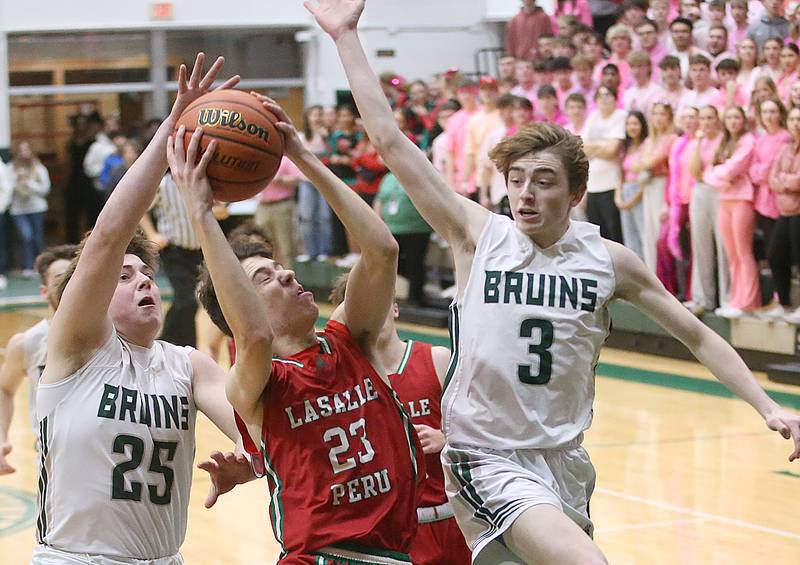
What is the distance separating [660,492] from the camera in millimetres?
7445

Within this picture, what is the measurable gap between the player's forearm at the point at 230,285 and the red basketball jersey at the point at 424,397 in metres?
1.22

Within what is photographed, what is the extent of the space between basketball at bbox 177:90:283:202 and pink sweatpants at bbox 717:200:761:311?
7.74 meters

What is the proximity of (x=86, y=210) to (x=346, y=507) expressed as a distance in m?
17.3

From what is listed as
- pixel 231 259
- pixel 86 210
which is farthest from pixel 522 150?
pixel 86 210

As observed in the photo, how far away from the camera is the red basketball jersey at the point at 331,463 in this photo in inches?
137

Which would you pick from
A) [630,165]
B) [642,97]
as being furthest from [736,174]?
[642,97]

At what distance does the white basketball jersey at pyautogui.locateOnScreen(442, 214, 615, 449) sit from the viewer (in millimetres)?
4027

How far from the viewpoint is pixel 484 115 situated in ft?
44.4

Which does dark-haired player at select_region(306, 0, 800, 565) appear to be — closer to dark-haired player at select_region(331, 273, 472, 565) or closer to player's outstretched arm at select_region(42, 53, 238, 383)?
dark-haired player at select_region(331, 273, 472, 565)

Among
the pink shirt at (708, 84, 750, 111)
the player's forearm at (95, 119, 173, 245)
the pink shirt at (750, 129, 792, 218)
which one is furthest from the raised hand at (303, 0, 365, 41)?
the pink shirt at (708, 84, 750, 111)

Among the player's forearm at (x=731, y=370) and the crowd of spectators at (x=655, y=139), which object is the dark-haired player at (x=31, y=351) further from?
the crowd of spectators at (x=655, y=139)

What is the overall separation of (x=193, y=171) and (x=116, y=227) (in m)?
0.30

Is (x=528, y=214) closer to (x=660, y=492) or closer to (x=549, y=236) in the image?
(x=549, y=236)

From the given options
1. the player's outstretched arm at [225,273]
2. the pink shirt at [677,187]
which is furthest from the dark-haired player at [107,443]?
the pink shirt at [677,187]
